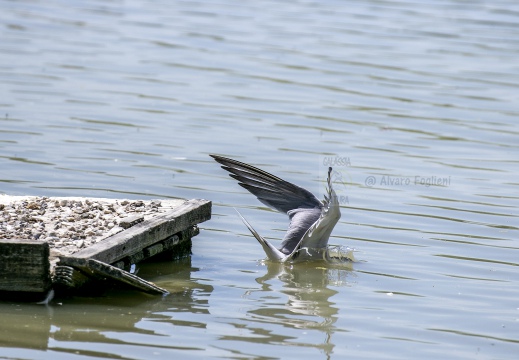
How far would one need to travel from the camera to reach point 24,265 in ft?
19.9

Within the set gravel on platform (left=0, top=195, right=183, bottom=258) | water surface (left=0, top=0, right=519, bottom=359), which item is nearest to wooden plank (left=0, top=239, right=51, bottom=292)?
water surface (left=0, top=0, right=519, bottom=359)

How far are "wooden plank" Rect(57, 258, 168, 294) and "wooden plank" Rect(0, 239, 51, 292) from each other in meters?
0.17

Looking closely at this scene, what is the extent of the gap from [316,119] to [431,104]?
1828mm

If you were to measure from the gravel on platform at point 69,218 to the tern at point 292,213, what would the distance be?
58 centimetres

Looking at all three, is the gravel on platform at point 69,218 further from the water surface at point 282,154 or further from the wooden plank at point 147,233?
the water surface at point 282,154

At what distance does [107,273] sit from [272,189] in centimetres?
201

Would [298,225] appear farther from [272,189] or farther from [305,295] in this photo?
[305,295]

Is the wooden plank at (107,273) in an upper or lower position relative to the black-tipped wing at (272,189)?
lower

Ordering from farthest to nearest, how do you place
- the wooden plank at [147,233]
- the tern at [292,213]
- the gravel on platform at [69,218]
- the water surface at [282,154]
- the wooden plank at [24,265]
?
the tern at [292,213] → the gravel on platform at [69,218] → the wooden plank at [147,233] → the water surface at [282,154] → the wooden plank at [24,265]

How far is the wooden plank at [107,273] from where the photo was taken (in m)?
6.12

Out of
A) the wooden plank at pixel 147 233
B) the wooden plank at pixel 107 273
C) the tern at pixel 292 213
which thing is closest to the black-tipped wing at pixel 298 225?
the tern at pixel 292 213

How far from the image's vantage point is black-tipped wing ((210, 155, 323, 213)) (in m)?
7.72

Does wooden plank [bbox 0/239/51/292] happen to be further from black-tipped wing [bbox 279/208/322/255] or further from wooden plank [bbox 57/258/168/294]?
black-tipped wing [bbox 279/208/322/255]

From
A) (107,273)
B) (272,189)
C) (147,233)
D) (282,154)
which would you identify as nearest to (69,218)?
(147,233)
